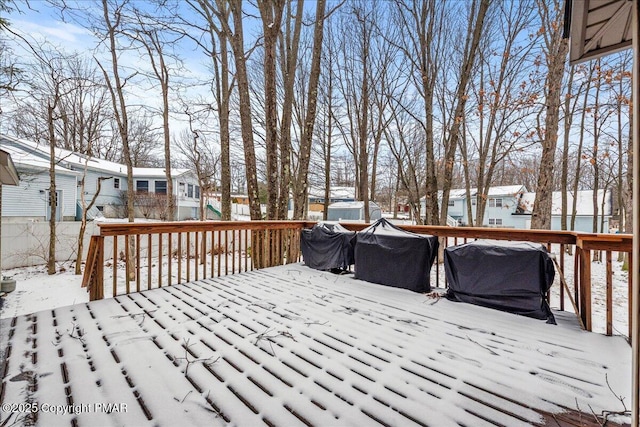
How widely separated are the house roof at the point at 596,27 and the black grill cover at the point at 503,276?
1.82 m

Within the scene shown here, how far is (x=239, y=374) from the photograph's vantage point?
1777 millimetres

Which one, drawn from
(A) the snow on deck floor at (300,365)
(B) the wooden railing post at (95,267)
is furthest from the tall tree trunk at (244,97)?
(A) the snow on deck floor at (300,365)

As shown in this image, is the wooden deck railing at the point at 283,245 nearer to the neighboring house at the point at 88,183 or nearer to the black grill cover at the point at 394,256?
the black grill cover at the point at 394,256

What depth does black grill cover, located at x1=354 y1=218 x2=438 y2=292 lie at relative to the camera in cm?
351

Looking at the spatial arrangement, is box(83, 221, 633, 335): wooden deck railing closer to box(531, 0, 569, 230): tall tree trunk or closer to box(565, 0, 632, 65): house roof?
box(565, 0, 632, 65): house roof

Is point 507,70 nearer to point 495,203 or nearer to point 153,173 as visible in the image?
point 495,203

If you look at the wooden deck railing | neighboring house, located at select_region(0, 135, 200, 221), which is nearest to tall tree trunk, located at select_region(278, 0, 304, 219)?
the wooden deck railing

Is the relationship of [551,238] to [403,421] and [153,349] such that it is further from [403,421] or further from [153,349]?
[153,349]

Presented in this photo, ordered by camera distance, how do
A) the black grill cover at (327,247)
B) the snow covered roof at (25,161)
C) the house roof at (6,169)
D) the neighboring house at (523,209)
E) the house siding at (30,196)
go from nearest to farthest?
the house roof at (6,169), the black grill cover at (327,247), the snow covered roof at (25,161), the house siding at (30,196), the neighboring house at (523,209)

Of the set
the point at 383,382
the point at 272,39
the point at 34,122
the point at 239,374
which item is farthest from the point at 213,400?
the point at 34,122

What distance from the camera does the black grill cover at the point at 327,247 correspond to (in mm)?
4430

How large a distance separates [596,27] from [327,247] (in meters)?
3.75

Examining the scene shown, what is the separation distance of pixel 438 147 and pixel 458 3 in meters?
4.22

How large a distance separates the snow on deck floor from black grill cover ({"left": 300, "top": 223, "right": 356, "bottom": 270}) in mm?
1443
